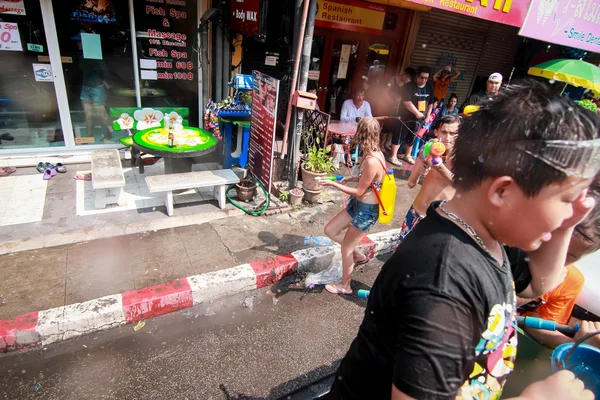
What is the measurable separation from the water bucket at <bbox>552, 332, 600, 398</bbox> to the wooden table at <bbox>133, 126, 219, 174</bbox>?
4661 millimetres

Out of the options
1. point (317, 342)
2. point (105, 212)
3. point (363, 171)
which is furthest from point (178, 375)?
point (105, 212)

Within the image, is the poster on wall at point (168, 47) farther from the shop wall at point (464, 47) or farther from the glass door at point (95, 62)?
the shop wall at point (464, 47)

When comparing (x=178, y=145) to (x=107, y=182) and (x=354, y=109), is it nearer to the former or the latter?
(x=107, y=182)

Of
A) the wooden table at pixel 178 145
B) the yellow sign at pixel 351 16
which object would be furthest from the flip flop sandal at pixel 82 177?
the yellow sign at pixel 351 16

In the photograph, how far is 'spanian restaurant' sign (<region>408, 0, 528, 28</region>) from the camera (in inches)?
224

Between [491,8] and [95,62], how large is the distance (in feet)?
23.4

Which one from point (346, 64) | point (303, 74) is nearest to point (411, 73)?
point (346, 64)

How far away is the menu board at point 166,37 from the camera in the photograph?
593cm

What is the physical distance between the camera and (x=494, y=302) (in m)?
1.00

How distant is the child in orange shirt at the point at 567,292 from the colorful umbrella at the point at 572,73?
288 inches

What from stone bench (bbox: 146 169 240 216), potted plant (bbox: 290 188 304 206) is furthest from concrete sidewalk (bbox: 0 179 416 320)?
stone bench (bbox: 146 169 240 216)

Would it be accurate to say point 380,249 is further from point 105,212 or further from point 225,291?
point 105,212

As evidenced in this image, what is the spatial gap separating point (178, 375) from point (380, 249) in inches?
120

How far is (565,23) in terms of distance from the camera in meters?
7.54
